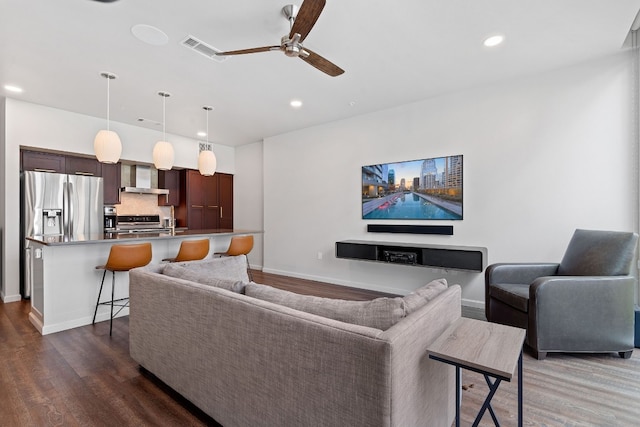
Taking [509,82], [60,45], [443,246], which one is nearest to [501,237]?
[443,246]

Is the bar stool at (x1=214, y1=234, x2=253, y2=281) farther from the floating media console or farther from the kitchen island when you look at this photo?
the floating media console

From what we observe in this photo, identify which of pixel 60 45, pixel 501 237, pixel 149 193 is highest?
pixel 60 45

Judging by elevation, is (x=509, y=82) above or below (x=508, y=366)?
above

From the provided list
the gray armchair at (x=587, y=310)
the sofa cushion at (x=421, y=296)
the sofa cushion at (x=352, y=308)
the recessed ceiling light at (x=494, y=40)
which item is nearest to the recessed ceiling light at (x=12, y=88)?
the sofa cushion at (x=352, y=308)

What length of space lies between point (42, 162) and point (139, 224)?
5.84 feet

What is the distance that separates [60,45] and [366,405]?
3.77m

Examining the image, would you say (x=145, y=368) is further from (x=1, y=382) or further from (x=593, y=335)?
(x=593, y=335)

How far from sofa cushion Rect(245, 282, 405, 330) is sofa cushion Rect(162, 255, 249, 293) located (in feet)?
0.94

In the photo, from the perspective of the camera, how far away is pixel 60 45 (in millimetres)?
2809

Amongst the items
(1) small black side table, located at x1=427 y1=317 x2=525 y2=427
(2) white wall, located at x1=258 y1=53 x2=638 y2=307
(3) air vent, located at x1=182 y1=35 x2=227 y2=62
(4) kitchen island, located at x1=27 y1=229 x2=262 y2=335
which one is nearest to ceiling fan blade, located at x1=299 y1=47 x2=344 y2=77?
(3) air vent, located at x1=182 y1=35 x2=227 y2=62

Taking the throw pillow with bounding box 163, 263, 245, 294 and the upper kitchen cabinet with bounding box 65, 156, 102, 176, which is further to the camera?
the upper kitchen cabinet with bounding box 65, 156, 102, 176

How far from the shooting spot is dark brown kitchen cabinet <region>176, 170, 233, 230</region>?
20.8 ft

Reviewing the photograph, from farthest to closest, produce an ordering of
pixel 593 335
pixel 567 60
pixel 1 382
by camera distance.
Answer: pixel 567 60 → pixel 593 335 → pixel 1 382

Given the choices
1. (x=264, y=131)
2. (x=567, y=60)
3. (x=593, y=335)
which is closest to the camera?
(x=593, y=335)
